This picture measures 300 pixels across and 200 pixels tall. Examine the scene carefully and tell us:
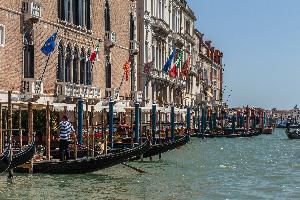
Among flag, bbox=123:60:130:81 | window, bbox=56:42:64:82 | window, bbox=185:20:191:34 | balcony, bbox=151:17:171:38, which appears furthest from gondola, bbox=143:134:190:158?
window, bbox=185:20:191:34

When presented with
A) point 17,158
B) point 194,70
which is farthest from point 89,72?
point 194,70

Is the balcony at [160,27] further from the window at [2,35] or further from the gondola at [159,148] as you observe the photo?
the window at [2,35]

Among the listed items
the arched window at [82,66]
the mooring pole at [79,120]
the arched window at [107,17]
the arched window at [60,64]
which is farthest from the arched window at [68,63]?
the mooring pole at [79,120]

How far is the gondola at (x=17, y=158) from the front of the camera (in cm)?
1326

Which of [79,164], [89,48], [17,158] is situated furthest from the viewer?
[89,48]

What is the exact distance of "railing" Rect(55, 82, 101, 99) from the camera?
23.6 meters

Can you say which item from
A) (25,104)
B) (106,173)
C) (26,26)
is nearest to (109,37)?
(26,26)

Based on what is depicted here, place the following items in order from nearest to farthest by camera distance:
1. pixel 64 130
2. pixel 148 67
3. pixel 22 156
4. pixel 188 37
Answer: pixel 22 156 → pixel 64 130 → pixel 148 67 → pixel 188 37

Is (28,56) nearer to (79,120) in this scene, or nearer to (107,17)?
(79,120)

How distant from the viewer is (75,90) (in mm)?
24375

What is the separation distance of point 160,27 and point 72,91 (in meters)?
12.6

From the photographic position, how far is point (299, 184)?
15602 millimetres

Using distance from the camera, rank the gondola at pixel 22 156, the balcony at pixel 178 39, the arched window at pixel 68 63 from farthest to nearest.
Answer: the balcony at pixel 178 39, the arched window at pixel 68 63, the gondola at pixel 22 156

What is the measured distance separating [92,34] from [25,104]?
888cm
